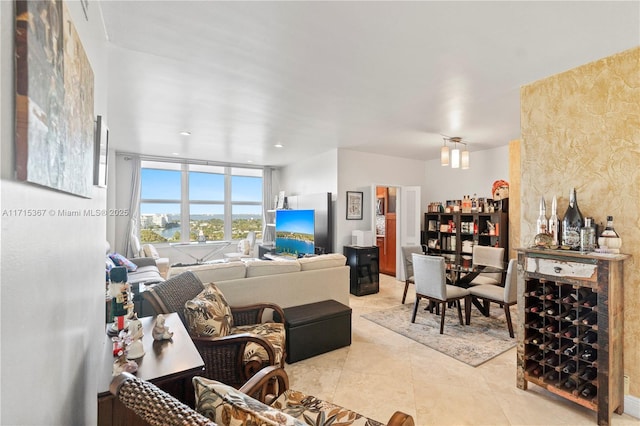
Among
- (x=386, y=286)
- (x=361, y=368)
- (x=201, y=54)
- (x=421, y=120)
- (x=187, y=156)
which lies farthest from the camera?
(x=187, y=156)

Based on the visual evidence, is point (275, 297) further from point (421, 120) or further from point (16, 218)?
point (421, 120)

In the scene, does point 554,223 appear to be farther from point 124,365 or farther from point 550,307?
point 124,365

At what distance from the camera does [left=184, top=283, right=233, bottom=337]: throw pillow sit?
1.95 metres

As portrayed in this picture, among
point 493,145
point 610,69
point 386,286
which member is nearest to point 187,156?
point 386,286

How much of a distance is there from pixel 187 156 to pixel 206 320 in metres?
4.91

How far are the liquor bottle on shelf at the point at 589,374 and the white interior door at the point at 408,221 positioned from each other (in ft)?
12.4

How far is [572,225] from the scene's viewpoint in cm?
214

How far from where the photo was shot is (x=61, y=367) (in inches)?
31.4

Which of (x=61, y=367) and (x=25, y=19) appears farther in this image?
(x=61, y=367)

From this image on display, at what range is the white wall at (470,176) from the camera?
16.9 ft

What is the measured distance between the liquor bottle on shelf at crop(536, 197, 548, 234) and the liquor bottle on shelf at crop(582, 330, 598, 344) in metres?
0.73

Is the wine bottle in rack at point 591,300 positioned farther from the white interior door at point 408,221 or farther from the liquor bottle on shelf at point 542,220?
the white interior door at point 408,221

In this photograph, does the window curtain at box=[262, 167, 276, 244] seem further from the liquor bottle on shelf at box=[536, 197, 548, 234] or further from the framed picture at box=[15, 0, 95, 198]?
the framed picture at box=[15, 0, 95, 198]

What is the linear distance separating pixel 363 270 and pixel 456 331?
6.16 ft
